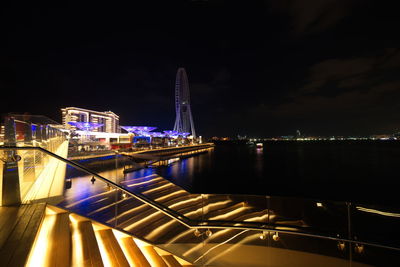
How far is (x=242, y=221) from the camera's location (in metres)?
3.40

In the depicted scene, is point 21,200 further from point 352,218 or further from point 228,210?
point 352,218

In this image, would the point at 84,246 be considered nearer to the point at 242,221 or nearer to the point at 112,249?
the point at 112,249

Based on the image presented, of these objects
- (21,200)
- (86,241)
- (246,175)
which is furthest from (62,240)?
(246,175)

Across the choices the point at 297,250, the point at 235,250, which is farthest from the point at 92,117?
the point at 297,250

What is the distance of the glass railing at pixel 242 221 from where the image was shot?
278cm

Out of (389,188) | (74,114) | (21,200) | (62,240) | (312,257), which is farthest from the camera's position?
(74,114)

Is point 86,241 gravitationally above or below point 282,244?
above

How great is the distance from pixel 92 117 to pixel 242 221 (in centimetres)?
9637

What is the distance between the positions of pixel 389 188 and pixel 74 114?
282 feet

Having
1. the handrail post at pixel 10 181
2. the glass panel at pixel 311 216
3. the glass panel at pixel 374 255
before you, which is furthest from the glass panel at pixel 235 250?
the handrail post at pixel 10 181

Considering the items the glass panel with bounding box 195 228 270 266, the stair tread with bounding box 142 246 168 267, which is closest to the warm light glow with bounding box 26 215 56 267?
the stair tread with bounding box 142 246 168 267

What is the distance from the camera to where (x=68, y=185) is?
361 cm

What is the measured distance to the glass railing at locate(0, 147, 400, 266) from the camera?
2.78 meters

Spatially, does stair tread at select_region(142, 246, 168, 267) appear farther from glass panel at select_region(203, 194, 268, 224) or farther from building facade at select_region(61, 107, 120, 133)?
building facade at select_region(61, 107, 120, 133)
